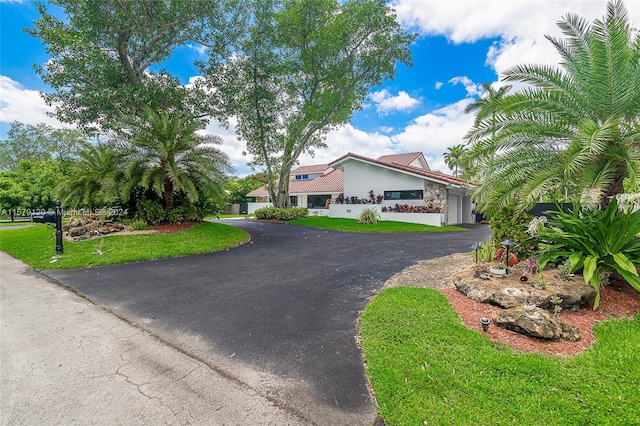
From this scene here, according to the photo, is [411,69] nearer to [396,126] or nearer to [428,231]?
[396,126]

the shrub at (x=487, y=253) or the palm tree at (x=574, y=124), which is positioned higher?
the palm tree at (x=574, y=124)

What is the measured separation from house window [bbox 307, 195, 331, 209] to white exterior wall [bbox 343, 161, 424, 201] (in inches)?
152

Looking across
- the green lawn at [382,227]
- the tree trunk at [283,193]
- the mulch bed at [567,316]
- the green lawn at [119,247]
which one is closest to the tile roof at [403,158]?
the tree trunk at [283,193]

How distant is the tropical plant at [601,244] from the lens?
4.26 metres

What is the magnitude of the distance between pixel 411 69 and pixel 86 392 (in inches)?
880

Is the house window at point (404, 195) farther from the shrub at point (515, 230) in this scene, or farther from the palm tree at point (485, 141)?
the shrub at point (515, 230)

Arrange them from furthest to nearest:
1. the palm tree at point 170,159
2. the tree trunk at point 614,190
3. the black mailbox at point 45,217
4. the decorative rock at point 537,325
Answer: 1. the palm tree at point 170,159
2. the black mailbox at point 45,217
3. the tree trunk at point 614,190
4. the decorative rock at point 537,325

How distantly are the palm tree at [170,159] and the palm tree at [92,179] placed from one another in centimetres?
61

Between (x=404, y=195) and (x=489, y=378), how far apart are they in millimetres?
18105

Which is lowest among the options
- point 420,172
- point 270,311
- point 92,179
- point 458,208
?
point 270,311

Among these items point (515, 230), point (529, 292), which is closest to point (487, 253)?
point (515, 230)

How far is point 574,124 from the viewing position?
580 centimetres

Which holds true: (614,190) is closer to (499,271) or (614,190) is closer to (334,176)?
(499,271)

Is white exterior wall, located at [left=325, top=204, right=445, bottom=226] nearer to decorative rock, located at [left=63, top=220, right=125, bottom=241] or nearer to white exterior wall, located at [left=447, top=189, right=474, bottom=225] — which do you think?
white exterior wall, located at [left=447, top=189, right=474, bottom=225]
